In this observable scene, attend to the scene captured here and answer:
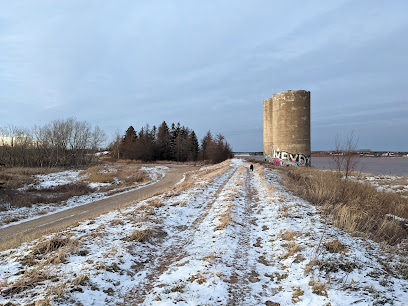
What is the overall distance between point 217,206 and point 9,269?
6.55m

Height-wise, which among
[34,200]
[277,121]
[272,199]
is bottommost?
[34,200]

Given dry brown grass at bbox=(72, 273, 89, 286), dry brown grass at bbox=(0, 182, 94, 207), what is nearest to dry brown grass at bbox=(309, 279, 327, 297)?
dry brown grass at bbox=(72, 273, 89, 286)

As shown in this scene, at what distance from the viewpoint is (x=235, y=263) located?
16.0 ft

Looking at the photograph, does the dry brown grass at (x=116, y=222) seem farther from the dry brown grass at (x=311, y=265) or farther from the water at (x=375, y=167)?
the water at (x=375, y=167)

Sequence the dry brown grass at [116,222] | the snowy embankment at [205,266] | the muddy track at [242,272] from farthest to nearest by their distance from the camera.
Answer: the dry brown grass at [116,222] < the muddy track at [242,272] < the snowy embankment at [205,266]

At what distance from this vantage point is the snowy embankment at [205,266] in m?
3.69

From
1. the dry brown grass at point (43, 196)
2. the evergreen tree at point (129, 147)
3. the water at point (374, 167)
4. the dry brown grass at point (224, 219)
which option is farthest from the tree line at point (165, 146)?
the dry brown grass at point (224, 219)

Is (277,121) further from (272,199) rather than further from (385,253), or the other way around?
(385,253)

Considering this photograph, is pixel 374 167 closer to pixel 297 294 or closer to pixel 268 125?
pixel 268 125

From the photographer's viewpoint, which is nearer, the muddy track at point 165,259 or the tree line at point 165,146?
the muddy track at point 165,259

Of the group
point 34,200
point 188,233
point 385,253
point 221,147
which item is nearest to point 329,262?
point 385,253

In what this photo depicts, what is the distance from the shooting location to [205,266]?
459 centimetres

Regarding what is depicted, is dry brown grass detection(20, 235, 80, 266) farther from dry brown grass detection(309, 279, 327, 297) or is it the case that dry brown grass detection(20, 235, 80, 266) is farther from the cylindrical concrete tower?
the cylindrical concrete tower

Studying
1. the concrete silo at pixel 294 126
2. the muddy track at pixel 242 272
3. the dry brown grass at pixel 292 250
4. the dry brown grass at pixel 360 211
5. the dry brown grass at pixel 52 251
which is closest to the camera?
the muddy track at pixel 242 272
